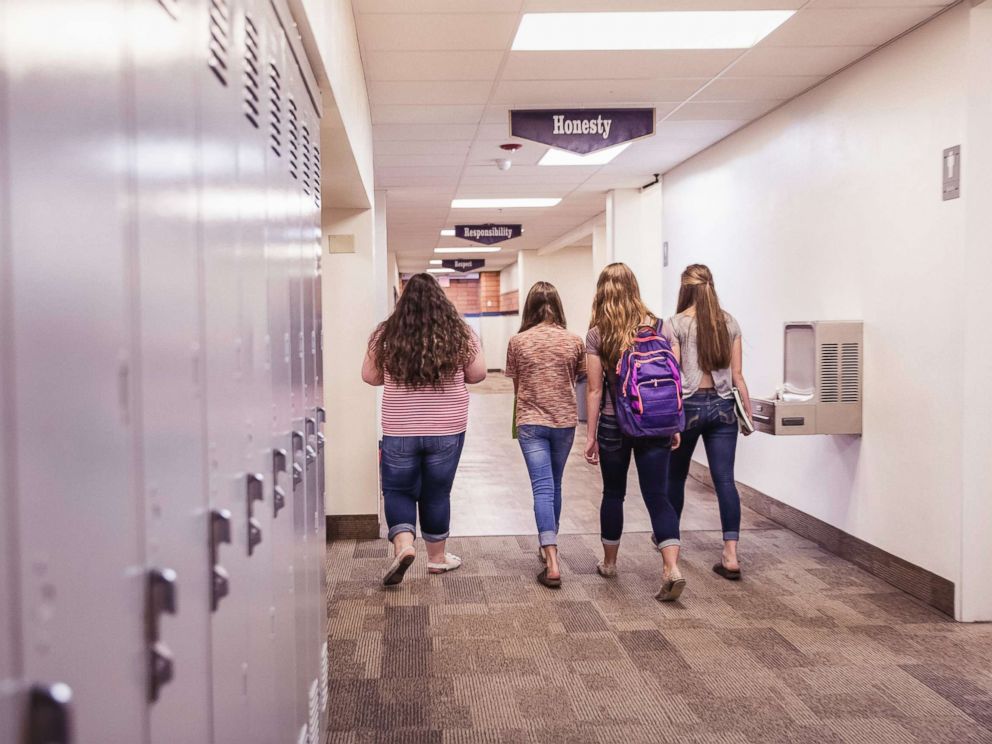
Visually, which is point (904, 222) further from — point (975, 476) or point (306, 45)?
point (306, 45)

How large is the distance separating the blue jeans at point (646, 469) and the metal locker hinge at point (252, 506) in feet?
9.03

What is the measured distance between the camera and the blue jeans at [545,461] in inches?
174

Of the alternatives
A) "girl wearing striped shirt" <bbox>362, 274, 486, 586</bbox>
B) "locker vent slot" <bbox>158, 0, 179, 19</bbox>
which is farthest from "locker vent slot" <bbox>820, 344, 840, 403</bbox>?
"locker vent slot" <bbox>158, 0, 179, 19</bbox>

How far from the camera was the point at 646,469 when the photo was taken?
4.16m

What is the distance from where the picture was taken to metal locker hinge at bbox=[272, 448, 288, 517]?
→ 1.75 m

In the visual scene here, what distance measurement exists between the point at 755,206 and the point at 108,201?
5782 mm

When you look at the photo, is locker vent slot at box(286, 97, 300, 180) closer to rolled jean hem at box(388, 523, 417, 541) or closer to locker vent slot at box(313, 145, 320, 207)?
locker vent slot at box(313, 145, 320, 207)

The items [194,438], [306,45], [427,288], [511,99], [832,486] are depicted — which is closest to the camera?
[194,438]

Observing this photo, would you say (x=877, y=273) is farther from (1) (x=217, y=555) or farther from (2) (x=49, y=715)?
(2) (x=49, y=715)

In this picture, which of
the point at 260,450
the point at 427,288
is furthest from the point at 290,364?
the point at 427,288

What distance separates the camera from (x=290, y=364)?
2045 millimetres

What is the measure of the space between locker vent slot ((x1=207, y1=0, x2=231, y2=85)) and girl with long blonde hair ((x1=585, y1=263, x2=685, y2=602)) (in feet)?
9.56

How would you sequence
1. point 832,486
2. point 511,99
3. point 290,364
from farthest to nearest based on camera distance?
point 511,99
point 832,486
point 290,364

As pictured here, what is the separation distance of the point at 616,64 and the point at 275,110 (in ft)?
10.5
